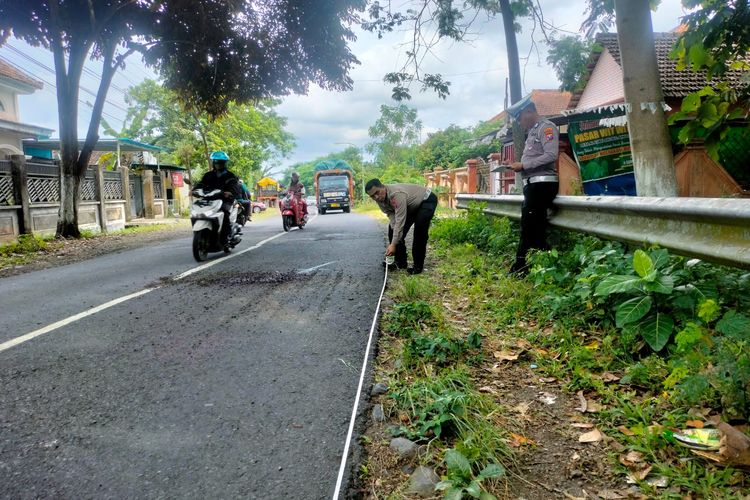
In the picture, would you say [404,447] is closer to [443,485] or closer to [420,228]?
[443,485]

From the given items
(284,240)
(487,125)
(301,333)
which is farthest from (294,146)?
(301,333)

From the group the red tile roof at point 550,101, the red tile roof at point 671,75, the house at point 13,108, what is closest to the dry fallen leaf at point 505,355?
the red tile roof at point 671,75

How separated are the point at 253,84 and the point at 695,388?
15.6 metres

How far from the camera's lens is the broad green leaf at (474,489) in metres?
1.76

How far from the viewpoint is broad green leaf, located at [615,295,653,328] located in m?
2.75

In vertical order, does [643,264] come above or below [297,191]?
below

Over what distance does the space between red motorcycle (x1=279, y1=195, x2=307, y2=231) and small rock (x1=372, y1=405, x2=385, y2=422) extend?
12.1 metres

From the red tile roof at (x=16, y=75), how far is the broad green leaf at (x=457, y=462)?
76.2 ft

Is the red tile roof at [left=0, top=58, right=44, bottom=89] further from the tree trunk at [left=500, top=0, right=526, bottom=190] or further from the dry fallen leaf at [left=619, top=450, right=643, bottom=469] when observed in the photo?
the dry fallen leaf at [left=619, top=450, right=643, bottom=469]

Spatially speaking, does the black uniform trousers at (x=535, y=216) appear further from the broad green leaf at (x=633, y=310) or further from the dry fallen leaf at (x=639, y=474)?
the dry fallen leaf at (x=639, y=474)

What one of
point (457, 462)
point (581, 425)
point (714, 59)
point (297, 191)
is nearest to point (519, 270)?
point (714, 59)

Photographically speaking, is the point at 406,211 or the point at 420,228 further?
the point at 420,228

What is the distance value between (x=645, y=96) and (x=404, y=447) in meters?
3.82

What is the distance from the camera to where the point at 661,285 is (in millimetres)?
2732
